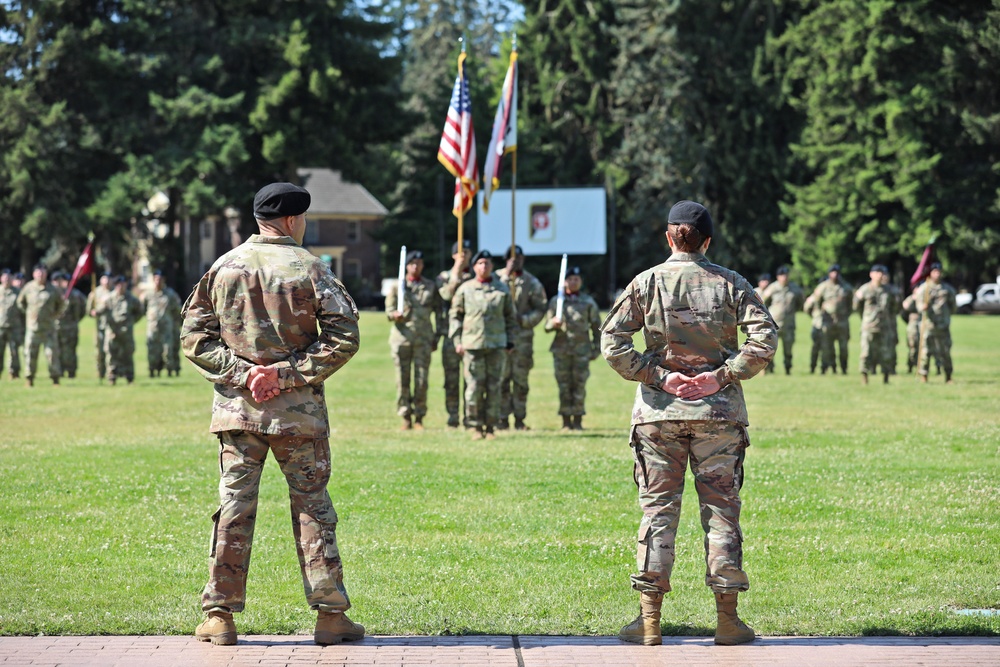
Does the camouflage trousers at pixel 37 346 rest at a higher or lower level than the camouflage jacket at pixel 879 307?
lower

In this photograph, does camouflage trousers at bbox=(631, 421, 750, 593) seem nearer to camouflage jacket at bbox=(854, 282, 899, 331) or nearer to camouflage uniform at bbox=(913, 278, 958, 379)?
camouflage jacket at bbox=(854, 282, 899, 331)

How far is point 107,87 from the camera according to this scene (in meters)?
58.0

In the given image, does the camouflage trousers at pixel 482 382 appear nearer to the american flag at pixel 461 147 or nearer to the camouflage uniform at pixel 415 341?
the camouflage uniform at pixel 415 341

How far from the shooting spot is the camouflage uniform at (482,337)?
16.3 m

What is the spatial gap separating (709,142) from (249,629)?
63.3 meters

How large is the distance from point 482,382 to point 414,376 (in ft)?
5.77

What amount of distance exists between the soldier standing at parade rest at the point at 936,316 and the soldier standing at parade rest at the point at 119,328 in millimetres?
15079

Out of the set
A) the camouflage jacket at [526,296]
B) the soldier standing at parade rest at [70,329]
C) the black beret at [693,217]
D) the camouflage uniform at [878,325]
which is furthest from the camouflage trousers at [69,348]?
the black beret at [693,217]

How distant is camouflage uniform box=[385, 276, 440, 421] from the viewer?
1794cm

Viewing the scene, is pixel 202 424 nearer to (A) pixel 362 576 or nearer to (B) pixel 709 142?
(A) pixel 362 576

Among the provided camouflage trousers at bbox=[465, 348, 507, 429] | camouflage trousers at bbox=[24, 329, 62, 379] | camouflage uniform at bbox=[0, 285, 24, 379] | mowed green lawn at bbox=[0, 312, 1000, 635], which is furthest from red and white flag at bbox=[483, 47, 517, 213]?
camouflage uniform at bbox=[0, 285, 24, 379]

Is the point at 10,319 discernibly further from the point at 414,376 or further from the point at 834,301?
the point at 834,301

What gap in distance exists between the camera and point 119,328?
26188mm

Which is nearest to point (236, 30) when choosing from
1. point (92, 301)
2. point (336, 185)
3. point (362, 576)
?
point (92, 301)
